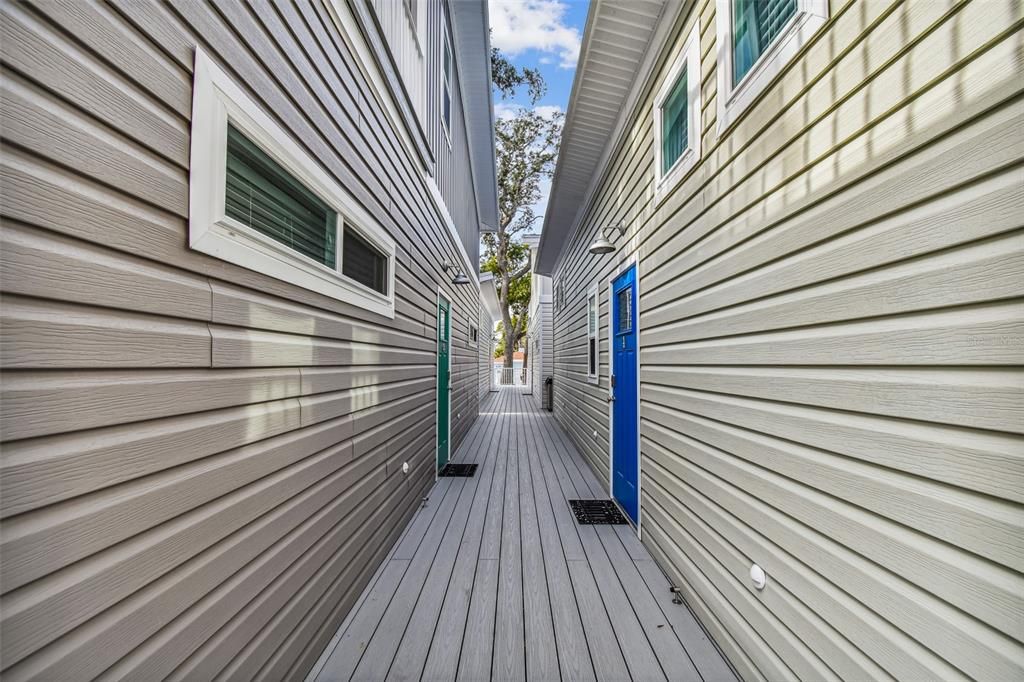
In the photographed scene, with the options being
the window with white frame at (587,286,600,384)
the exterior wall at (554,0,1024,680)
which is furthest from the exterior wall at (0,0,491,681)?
the window with white frame at (587,286,600,384)

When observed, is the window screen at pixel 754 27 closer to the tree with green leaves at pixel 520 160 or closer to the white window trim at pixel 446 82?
the white window trim at pixel 446 82

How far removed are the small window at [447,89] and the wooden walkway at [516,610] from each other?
4827 mm

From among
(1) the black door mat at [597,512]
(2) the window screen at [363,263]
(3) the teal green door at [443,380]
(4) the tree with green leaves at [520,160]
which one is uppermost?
(4) the tree with green leaves at [520,160]

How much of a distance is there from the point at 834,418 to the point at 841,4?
53.1 inches

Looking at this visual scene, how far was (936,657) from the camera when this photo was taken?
0.99 meters

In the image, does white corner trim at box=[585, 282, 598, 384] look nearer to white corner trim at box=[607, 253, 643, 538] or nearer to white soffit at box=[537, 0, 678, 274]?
white corner trim at box=[607, 253, 643, 538]

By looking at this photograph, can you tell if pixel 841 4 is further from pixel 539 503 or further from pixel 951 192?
pixel 539 503

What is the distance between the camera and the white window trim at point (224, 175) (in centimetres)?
116

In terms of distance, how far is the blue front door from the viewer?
3266 millimetres

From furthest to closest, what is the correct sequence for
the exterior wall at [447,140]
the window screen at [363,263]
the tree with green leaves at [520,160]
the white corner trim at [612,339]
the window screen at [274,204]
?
the tree with green leaves at [520,160]
the exterior wall at [447,140]
the white corner trim at [612,339]
the window screen at [363,263]
the window screen at [274,204]

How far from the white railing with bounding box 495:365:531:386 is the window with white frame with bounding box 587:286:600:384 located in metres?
14.6

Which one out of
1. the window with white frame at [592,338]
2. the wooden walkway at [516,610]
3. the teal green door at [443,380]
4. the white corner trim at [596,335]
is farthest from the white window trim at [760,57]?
the teal green door at [443,380]

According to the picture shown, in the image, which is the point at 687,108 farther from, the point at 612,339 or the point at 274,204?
the point at 274,204

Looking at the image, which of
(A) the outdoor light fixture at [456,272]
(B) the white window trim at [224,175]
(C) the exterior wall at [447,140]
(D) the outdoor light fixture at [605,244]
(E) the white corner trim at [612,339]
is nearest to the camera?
(B) the white window trim at [224,175]
